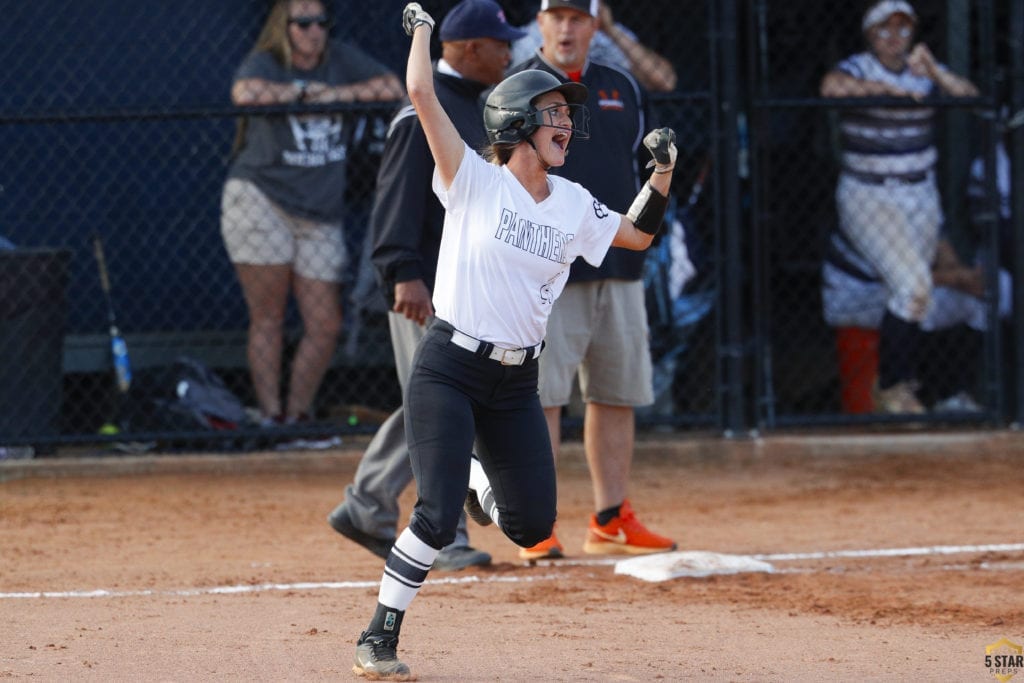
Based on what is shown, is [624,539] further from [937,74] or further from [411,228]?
[937,74]

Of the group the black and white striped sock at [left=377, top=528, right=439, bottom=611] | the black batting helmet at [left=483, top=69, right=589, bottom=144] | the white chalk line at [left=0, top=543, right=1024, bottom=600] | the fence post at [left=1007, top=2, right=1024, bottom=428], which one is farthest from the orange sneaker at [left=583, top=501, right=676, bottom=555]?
the fence post at [left=1007, top=2, right=1024, bottom=428]

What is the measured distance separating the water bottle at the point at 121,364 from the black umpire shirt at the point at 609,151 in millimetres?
3545

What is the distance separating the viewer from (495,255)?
4.32 m

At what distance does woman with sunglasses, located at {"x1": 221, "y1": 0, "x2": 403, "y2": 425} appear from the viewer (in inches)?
327

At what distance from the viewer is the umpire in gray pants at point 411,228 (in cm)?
564

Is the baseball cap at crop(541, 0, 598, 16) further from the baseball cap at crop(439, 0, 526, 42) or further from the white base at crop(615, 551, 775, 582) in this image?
the white base at crop(615, 551, 775, 582)

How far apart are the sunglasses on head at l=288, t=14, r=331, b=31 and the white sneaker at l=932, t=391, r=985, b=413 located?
167 inches

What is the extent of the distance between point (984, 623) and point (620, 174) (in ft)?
7.40

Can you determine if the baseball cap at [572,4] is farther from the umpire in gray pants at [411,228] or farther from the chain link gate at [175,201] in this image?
Answer: the chain link gate at [175,201]

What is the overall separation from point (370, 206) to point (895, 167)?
10.4ft

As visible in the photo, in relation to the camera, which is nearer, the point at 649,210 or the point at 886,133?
the point at 649,210

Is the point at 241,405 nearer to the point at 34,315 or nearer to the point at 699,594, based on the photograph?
the point at 34,315

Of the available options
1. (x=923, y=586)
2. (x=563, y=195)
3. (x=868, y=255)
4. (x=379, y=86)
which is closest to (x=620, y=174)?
(x=563, y=195)

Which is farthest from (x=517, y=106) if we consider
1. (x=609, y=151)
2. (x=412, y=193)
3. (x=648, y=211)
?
(x=609, y=151)
